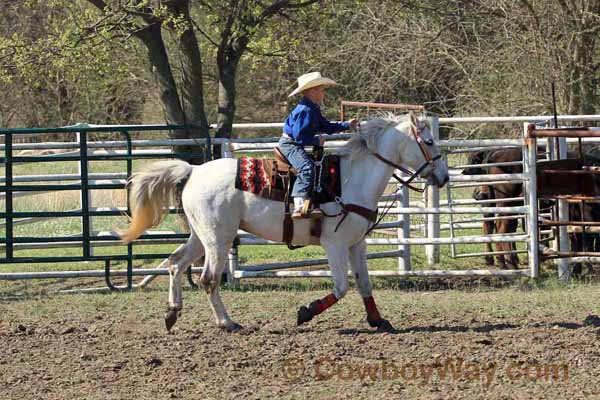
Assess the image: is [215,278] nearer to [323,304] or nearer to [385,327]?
[323,304]

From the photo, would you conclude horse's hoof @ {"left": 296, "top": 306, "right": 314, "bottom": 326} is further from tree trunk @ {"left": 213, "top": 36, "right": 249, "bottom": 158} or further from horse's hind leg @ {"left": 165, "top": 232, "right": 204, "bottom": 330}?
tree trunk @ {"left": 213, "top": 36, "right": 249, "bottom": 158}

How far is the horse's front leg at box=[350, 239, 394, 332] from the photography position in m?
7.30

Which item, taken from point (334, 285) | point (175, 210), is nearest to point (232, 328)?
point (334, 285)

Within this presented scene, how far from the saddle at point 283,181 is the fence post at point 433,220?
312cm

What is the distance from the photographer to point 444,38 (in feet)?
57.9

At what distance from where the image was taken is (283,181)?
295 inches

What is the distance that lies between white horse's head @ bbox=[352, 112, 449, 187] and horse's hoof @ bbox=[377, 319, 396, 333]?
116 centimetres

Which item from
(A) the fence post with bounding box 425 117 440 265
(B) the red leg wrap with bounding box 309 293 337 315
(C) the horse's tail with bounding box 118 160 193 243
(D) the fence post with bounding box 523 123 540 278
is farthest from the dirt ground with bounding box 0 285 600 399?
(A) the fence post with bounding box 425 117 440 265

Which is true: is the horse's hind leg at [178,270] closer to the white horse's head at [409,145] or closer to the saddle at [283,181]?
the saddle at [283,181]

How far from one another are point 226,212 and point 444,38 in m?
11.1

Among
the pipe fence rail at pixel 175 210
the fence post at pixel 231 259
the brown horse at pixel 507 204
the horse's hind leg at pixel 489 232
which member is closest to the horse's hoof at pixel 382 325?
the pipe fence rail at pixel 175 210

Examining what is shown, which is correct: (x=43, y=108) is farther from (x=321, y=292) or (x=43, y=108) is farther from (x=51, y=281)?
(x=321, y=292)

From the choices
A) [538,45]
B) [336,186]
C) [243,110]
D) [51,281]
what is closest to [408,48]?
[538,45]

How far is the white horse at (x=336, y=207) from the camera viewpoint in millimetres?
7340
